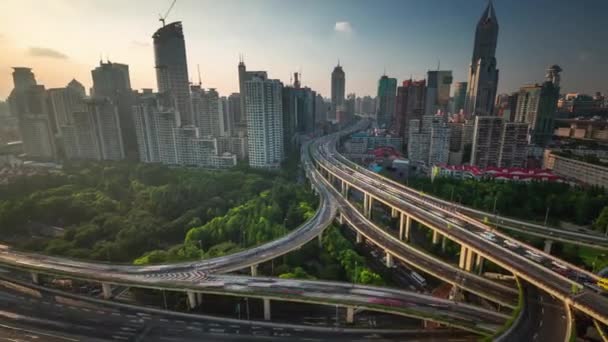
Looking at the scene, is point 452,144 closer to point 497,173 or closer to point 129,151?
point 497,173

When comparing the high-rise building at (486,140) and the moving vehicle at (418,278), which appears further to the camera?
the high-rise building at (486,140)

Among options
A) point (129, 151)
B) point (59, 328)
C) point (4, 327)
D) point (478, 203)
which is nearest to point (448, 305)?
point (478, 203)

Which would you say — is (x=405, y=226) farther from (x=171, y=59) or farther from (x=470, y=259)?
(x=171, y=59)

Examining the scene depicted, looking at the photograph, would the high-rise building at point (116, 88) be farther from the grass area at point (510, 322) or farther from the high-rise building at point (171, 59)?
the grass area at point (510, 322)

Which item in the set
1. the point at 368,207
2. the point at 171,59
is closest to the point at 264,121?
the point at 368,207

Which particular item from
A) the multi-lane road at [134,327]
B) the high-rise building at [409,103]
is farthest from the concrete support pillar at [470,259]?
the high-rise building at [409,103]

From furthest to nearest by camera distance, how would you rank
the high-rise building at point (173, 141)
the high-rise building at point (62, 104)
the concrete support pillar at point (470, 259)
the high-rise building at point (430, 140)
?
the high-rise building at point (62, 104), the high-rise building at point (173, 141), the high-rise building at point (430, 140), the concrete support pillar at point (470, 259)
